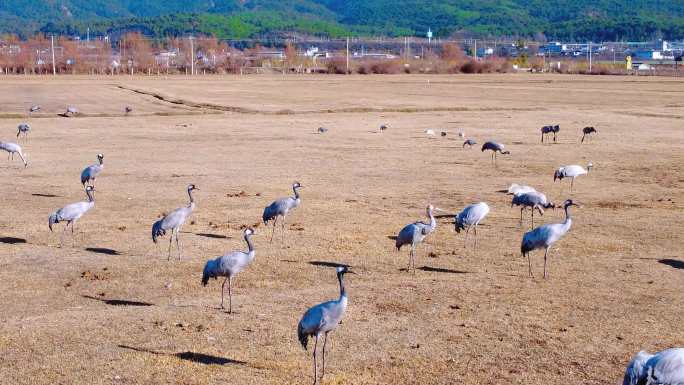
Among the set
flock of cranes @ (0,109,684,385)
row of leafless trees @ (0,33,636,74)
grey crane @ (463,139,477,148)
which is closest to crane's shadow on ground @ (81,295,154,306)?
flock of cranes @ (0,109,684,385)

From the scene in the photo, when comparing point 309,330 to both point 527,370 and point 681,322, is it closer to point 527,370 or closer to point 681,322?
point 527,370

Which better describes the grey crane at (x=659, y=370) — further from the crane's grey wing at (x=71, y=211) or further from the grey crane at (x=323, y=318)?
the crane's grey wing at (x=71, y=211)

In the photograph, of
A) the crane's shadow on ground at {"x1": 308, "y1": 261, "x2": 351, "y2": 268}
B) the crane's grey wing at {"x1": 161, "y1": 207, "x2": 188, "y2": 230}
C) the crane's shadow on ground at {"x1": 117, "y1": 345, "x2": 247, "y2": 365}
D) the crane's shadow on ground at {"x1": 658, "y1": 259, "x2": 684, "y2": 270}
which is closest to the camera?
the crane's shadow on ground at {"x1": 117, "y1": 345, "x2": 247, "y2": 365}

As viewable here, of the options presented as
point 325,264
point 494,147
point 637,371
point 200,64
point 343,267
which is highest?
point 200,64

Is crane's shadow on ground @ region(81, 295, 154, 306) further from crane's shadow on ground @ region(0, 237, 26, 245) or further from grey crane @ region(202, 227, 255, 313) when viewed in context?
crane's shadow on ground @ region(0, 237, 26, 245)

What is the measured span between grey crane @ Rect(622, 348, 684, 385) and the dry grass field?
1.83m

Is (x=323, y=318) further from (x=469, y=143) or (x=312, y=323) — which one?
(x=469, y=143)

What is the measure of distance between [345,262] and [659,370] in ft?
26.8

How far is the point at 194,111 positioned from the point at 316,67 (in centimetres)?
8653

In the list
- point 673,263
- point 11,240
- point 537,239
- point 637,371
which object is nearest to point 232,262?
point 537,239

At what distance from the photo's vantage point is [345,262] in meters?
17.2

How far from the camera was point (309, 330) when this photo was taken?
11.5m

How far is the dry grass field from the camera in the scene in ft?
40.1

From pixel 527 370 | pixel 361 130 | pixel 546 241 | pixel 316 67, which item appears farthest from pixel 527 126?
pixel 316 67
